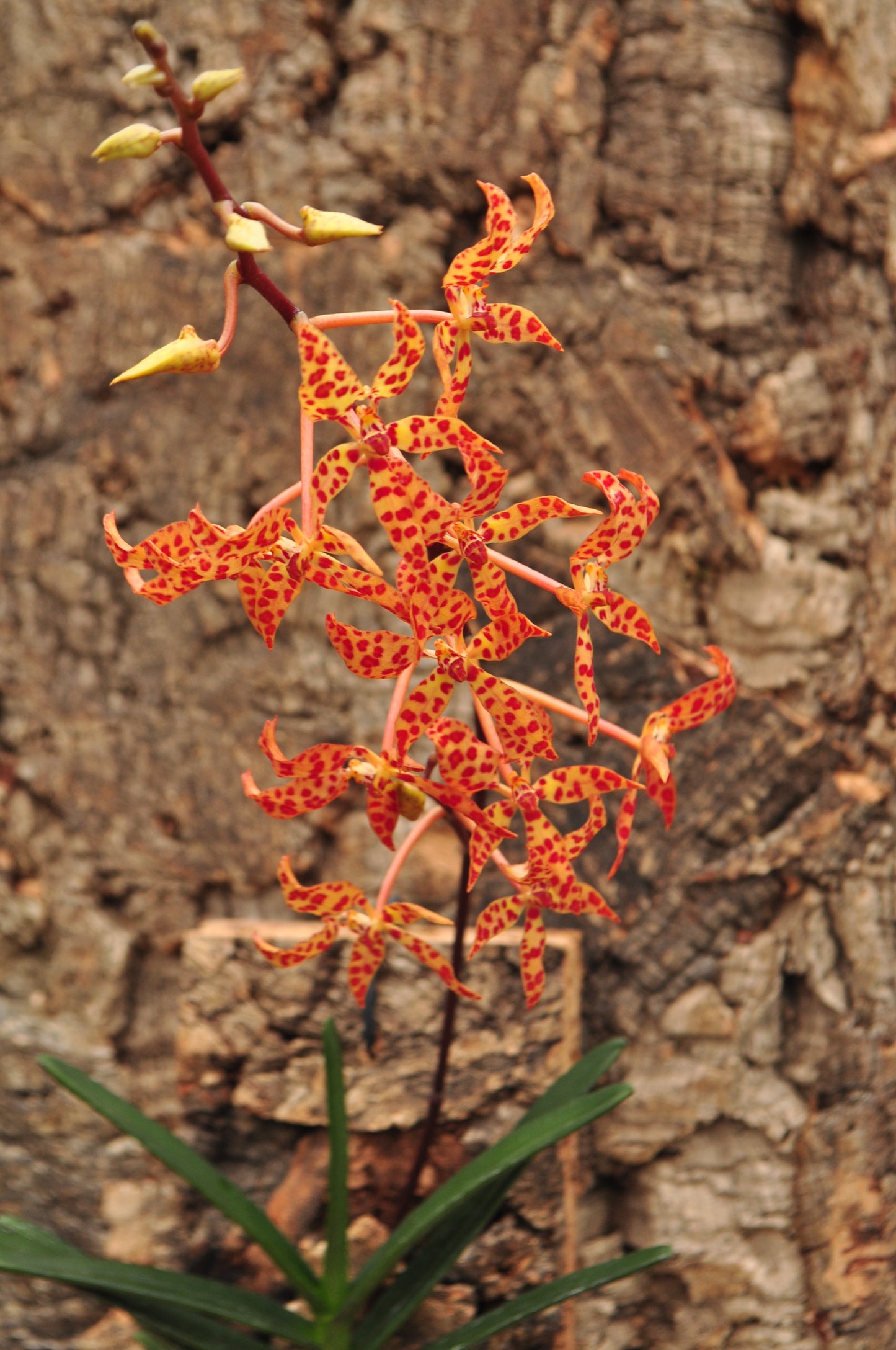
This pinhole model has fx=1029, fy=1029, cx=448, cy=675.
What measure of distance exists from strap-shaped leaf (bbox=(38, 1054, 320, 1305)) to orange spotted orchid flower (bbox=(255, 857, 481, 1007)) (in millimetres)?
406

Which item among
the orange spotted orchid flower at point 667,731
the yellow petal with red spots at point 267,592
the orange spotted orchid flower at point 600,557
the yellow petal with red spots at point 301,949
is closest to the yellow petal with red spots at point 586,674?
the orange spotted orchid flower at point 600,557

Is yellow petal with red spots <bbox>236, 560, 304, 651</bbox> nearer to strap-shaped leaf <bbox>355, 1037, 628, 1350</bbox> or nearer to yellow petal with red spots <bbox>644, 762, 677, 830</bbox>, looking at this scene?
yellow petal with red spots <bbox>644, 762, 677, 830</bbox>

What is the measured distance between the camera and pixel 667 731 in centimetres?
92

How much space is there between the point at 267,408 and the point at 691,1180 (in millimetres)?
1263

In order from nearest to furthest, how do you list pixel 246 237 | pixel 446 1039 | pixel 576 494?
pixel 246 237, pixel 446 1039, pixel 576 494

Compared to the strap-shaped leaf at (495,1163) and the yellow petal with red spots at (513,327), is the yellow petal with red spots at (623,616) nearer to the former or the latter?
the yellow petal with red spots at (513,327)

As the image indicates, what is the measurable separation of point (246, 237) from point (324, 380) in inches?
4.0

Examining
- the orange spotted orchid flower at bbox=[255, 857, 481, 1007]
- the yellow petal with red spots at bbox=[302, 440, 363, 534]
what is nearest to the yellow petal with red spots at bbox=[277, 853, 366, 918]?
the orange spotted orchid flower at bbox=[255, 857, 481, 1007]

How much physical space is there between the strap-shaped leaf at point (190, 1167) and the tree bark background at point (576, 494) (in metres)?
0.23

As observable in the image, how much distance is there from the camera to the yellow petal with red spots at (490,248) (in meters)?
0.78

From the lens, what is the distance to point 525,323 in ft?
2.65

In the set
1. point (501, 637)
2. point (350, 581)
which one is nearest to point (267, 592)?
point (350, 581)

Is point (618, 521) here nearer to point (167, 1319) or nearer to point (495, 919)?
point (495, 919)

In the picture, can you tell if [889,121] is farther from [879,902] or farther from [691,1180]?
[691,1180]
